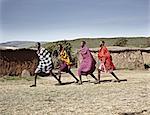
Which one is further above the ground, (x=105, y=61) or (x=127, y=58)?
(x=127, y=58)

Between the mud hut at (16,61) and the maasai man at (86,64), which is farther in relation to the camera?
the mud hut at (16,61)

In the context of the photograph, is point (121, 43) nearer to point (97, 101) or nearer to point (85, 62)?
point (85, 62)

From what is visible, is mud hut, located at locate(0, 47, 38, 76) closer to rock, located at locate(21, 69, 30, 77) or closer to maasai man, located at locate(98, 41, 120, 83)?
rock, located at locate(21, 69, 30, 77)

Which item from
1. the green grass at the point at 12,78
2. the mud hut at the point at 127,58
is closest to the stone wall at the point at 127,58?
the mud hut at the point at 127,58

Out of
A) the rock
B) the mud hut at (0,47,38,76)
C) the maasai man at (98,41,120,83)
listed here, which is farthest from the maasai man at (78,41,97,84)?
the mud hut at (0,47,38,76)

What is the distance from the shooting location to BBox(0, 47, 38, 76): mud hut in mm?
19469

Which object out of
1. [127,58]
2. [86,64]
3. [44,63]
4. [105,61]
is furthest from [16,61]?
[127,58]

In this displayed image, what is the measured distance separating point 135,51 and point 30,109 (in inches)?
673

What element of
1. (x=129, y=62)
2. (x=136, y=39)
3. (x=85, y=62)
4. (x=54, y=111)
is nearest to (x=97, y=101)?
(x=54, y=111)

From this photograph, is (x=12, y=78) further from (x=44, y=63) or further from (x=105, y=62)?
(x=105, y=62)

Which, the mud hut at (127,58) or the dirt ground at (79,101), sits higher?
the mud hut at (127,58)

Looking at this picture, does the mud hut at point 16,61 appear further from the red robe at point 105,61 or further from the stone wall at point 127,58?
the stone wall at point 127,58

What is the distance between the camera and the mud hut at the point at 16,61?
19.5 m

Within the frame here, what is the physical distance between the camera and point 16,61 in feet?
65.7
